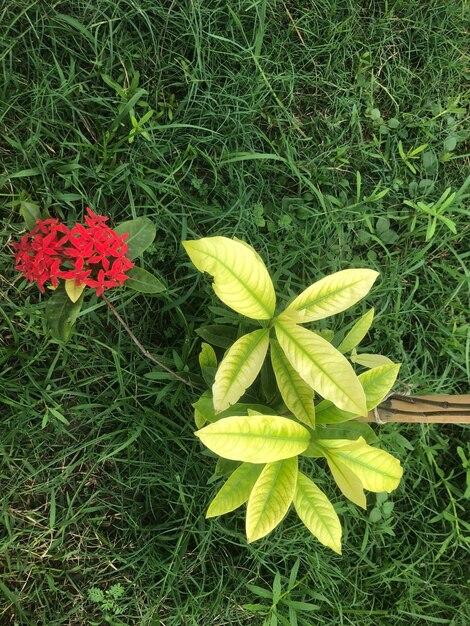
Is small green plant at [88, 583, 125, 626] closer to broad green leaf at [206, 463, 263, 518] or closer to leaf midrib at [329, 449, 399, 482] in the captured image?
broad green leaf at [206, 463, 263, 518]

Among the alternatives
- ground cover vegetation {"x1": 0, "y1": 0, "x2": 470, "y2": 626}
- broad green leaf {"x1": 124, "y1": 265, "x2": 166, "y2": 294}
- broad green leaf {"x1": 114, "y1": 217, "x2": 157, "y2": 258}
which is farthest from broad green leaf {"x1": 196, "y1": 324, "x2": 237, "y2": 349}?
broad green leaf {"x1": 114, "y1": 217, "x2": 157, "y2": 258}

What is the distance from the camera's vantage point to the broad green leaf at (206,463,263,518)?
159cm

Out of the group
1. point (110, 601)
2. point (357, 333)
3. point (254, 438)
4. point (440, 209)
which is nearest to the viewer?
point (254, 438)

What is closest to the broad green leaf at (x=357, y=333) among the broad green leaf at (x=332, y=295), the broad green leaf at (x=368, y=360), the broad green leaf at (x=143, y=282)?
the broad green leaf at (x=368, y=360)

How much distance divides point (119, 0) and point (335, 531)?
5.92ft

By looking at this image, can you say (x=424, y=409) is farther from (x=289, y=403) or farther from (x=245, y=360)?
(x=245, y=360)

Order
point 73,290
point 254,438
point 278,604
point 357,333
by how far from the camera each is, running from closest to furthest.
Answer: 1. point 254,438
2. point 73,290
3. point 357,333
4. point 278,604

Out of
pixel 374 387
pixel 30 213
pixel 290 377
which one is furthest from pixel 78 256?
pixel 374 387

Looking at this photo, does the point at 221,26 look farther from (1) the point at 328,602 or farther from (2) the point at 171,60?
(1) the point at 328,602

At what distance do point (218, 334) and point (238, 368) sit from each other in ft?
1.25

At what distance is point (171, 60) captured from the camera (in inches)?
82.5

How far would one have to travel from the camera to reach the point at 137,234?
1871 millimetres

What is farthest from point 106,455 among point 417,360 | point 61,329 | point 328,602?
point 417,360

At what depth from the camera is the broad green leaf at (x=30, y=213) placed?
1826mm
